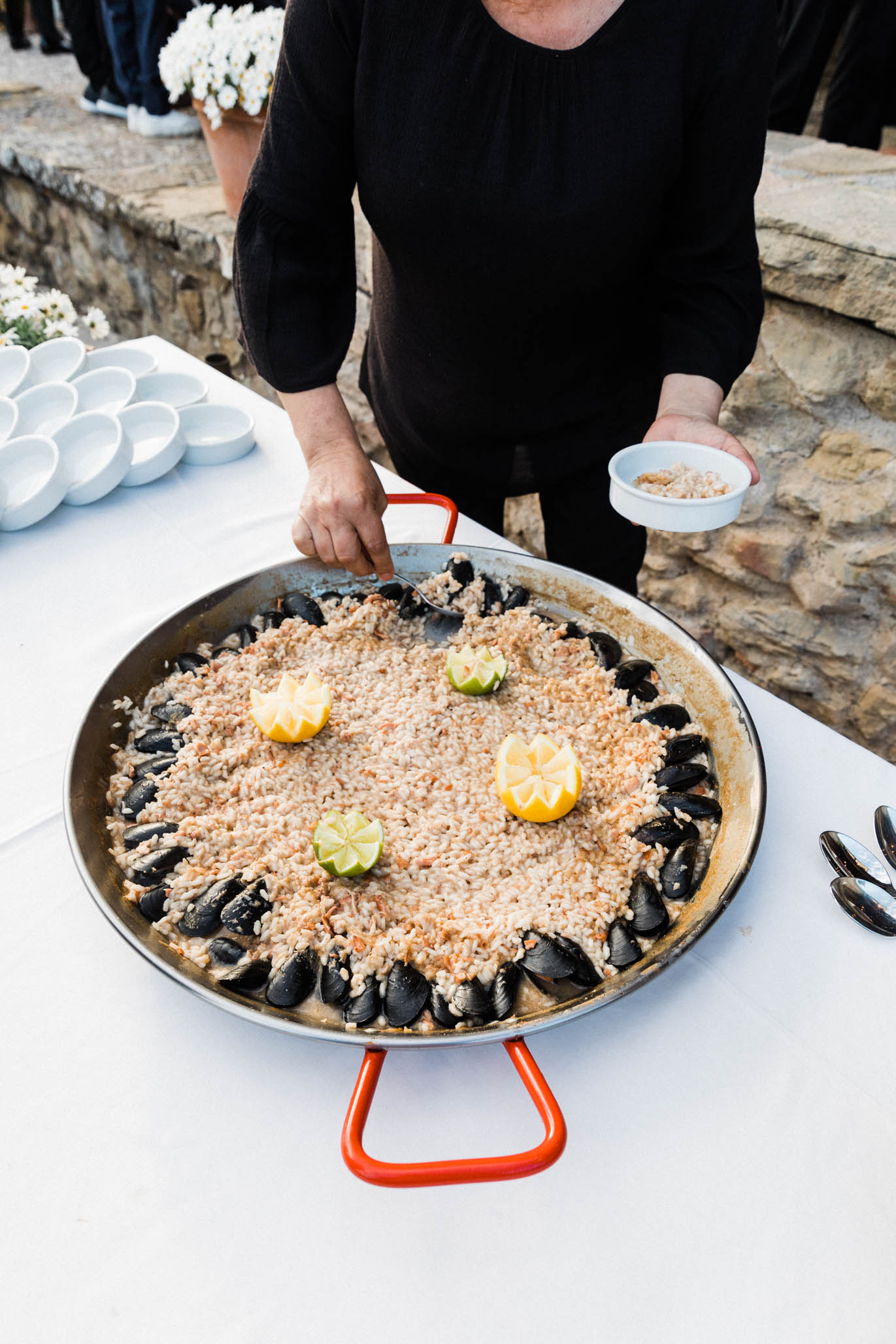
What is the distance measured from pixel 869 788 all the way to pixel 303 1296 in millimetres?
803

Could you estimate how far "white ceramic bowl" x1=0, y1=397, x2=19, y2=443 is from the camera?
5.28ft

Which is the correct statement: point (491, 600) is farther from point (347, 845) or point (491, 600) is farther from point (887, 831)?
point (887, 831)

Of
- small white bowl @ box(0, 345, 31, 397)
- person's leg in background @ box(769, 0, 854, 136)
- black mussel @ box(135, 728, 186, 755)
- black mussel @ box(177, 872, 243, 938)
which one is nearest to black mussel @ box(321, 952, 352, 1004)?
black mussel @ box(177, 872, 243, 938)

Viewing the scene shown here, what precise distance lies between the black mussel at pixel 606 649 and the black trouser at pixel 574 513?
15.2 inches

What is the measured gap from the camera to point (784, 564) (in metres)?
2.14

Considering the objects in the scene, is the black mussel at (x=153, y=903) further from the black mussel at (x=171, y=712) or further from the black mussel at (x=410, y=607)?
the black mussel at (x=410, y=607)

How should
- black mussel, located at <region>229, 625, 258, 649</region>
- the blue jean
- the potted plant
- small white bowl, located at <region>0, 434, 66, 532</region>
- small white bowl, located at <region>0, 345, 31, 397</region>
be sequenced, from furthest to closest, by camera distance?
the blue jean < the potted plant < small white bowl, located at <region>0, 345, 31, 397</region> < small white bowl, located at <region>0, 434, 66, 532</region> < black mussel, located at <region>229, 625, 258, 649</region>

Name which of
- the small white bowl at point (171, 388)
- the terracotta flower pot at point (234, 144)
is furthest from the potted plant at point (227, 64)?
the small white bowl at point (171, 388)

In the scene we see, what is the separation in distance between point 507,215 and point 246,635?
26.5 inches

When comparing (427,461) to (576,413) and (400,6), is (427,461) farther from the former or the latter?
(400,6)

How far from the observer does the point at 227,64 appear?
2789 millimetres

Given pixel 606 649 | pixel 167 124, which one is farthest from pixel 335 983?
pixel 167 124

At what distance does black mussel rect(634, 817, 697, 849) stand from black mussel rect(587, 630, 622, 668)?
27cm

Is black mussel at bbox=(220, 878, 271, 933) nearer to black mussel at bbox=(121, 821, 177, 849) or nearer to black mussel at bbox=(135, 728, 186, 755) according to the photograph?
black mussel at bbox=(121, 821, 177, 849)
